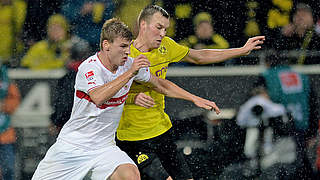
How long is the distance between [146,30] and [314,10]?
2.95 meters

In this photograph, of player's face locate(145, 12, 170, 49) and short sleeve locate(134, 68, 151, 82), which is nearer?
short sleeve locate(134, 68, 151, 82)

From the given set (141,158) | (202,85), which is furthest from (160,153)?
(202,85)

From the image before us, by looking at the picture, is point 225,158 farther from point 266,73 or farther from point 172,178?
point 172,178

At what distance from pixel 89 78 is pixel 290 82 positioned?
313cm

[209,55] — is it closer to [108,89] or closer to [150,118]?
[150,118]

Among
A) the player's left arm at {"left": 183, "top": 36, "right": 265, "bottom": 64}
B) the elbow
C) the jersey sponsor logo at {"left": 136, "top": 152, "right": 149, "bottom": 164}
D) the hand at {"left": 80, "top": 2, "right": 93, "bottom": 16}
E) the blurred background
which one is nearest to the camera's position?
the elbow

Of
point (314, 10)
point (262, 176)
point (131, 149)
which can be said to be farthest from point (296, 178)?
point (131, 149)

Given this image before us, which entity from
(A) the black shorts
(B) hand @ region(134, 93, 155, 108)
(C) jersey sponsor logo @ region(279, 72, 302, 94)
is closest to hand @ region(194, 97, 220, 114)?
(B) hand @ region(134, 93, 155, 108)

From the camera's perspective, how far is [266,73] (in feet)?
20.5

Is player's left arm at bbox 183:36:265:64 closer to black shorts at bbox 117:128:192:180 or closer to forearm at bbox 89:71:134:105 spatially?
black shorts at bbox 117:128:192:180

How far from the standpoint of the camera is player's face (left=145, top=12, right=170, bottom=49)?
442 centimetres

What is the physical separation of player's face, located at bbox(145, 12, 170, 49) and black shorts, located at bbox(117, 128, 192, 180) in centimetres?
72

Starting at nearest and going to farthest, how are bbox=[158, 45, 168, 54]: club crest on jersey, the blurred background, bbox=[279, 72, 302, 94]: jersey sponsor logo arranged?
bbox=[158, 45, 168, 54]: club crest on jersey, the blurred background, bbox=[279, 72, 302, 94]: jersey sponsor logo

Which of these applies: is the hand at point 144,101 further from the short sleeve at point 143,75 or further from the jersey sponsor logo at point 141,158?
the jersey sponsor logo at point 141,158
